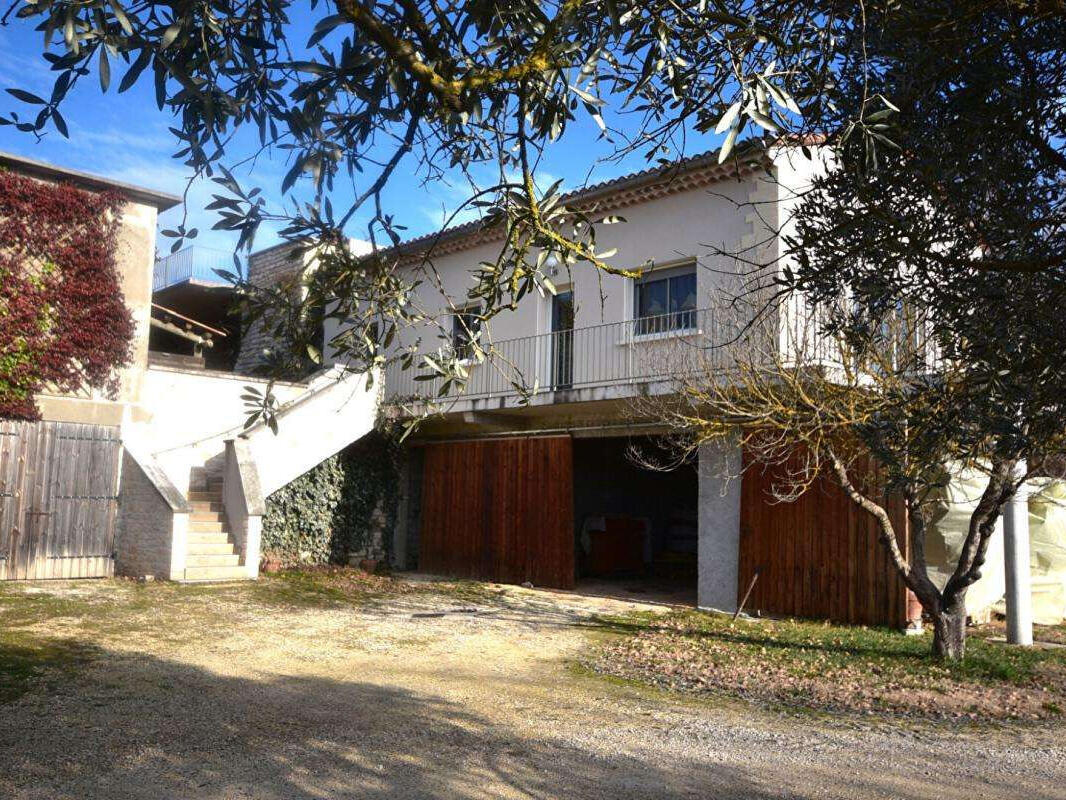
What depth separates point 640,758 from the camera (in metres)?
5.56

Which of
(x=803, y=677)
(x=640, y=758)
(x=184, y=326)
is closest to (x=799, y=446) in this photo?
(x=803, y=677)

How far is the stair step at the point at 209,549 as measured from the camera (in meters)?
13.7

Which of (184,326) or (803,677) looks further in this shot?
(184,326)

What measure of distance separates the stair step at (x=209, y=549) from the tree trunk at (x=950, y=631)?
33.1ft

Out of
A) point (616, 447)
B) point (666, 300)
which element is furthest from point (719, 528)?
point (616, 447)

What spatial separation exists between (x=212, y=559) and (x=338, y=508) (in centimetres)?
370

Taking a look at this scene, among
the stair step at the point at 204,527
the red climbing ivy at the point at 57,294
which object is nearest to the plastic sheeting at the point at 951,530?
the stair step at the point at 204,527

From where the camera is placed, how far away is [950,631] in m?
8.81

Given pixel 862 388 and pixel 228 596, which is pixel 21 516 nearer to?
pixel 228 596

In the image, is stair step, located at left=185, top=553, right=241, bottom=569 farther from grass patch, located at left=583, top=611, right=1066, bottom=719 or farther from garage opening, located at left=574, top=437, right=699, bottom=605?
grass patch, located at left=583, top=611, right=1066, bottom=719

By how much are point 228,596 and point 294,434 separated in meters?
3.53

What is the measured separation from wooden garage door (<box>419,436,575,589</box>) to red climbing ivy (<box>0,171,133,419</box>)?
6099 millimetres

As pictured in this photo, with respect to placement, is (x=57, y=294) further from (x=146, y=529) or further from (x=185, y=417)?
(x=146, y=529)

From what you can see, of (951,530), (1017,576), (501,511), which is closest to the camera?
(1017,576)
